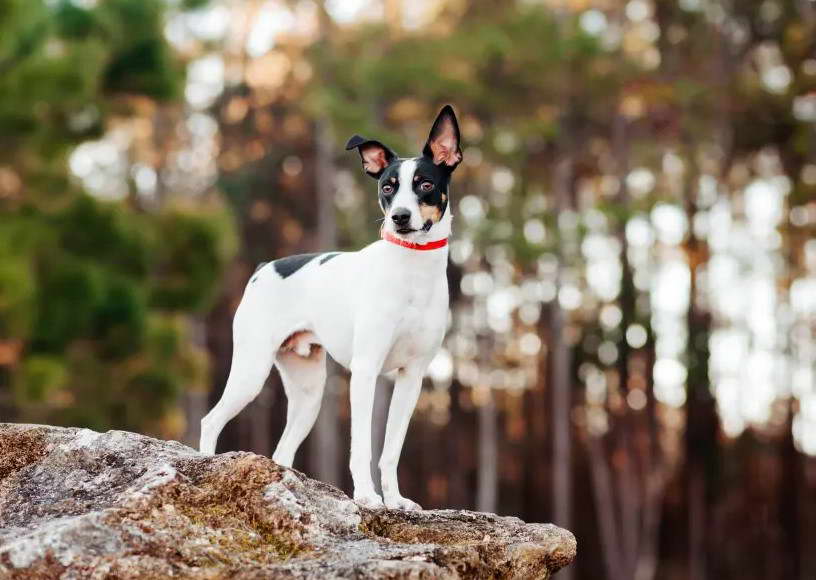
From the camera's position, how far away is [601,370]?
2742 cm

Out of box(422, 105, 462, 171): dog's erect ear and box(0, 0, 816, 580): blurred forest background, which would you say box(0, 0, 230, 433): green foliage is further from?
box(422, 105, 462, 171): dog's erect ear

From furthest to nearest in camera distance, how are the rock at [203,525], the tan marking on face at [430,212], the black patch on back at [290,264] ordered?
1. the black patch on back at [290,264]
2. the tan marking on face at [430,212]
3. the rock at [203,525]

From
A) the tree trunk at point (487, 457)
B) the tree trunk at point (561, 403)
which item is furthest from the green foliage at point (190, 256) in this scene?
the tree trunk at point (561, 403)

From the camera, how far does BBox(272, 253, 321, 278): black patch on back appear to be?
5.59 meters

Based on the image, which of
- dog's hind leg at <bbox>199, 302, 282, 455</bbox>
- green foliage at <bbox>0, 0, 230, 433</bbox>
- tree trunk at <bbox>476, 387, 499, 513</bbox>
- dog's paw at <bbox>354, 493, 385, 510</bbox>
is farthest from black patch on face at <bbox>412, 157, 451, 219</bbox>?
tree trunk at <bbox>476, 387, 499, 513</bbox>

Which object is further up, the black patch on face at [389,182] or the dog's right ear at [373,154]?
the dog's right ear at [373,154]

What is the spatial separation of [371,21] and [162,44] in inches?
203

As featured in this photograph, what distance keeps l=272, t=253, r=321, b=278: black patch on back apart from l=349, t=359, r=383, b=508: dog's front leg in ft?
2.27

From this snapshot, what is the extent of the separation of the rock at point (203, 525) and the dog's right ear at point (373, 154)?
Result: 146cm

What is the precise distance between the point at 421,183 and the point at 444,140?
0.81 feet

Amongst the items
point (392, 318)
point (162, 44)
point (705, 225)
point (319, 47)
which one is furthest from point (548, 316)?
point (392, 318)

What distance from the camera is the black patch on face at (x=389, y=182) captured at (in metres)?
4.95

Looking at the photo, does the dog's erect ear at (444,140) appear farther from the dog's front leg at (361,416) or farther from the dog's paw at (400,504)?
the dog's paw at (400,504)

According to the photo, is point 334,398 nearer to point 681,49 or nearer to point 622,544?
point 622,544
